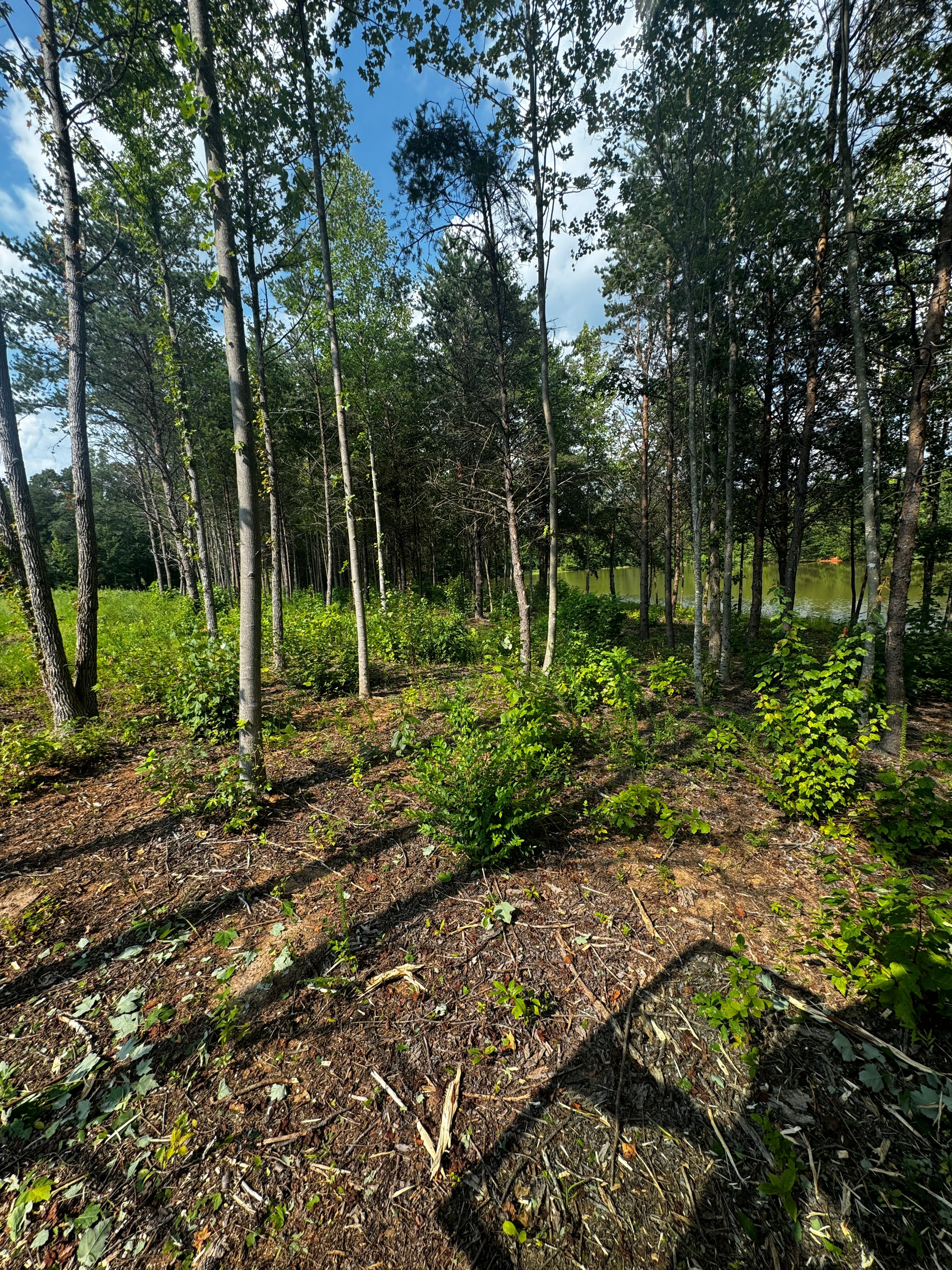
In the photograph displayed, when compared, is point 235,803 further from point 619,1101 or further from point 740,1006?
point 740,1006

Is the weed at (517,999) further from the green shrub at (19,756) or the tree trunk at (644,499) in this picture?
the tree trunk at (644,499)

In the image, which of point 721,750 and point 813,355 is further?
point 813,355

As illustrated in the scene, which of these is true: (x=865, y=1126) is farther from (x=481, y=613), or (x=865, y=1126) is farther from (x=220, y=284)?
(x=481, y=613)

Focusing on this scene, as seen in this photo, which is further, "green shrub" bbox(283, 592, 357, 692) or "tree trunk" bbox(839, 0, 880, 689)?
"green shrub" bbox(283, 592, 357, 692)

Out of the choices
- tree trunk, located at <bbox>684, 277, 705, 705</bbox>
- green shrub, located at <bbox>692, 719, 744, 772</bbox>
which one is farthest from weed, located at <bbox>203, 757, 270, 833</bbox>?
tree trunk, located at <bbox>684, 277, 705, 705</bbox>

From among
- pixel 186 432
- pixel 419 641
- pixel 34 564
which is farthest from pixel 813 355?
pixel 34 564

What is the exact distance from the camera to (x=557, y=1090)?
217 centimetres

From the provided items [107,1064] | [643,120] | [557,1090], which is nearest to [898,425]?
[643,120]

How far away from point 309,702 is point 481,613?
1189cm

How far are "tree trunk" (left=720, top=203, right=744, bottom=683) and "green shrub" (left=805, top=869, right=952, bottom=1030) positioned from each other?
6.91 metres

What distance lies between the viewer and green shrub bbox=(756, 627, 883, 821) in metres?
3.65

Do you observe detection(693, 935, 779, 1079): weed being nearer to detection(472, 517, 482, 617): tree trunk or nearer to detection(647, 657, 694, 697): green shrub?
detection(647, 657, 694, 697): green shrub

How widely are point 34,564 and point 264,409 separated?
4.74m

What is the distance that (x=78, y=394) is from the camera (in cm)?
590
